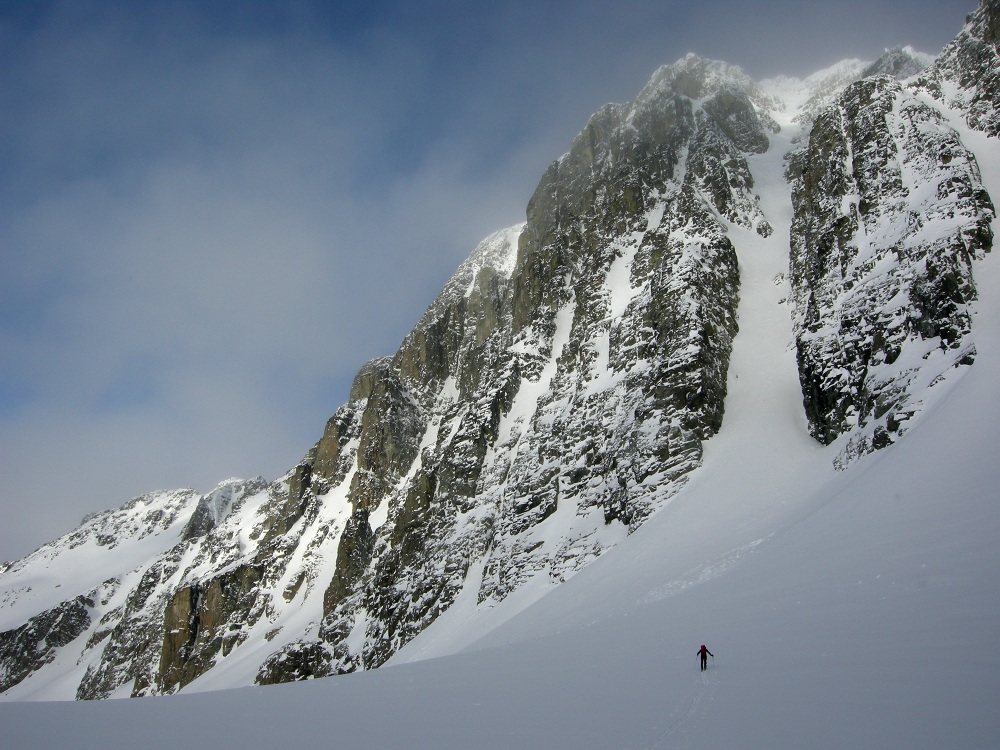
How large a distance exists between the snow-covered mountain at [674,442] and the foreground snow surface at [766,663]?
0.12m

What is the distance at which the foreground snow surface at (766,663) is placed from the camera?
7375 millimetres

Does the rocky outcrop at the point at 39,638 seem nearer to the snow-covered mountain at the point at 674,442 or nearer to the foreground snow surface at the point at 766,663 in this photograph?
the snow-covered mountain at the point at 674,442

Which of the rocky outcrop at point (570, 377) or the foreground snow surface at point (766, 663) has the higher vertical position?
the rocky outcrop at point (570, 377)

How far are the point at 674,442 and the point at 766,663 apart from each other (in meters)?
26.9

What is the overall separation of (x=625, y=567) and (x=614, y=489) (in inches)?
360

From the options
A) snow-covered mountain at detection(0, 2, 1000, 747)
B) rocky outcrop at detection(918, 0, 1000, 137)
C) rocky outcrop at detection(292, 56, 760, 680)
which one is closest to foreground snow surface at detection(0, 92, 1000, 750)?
snow-covered mountain at detection(0, 2, 1000, 747)

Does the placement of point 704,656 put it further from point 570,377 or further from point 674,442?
point 570,377

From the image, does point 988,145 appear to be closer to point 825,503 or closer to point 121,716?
point 825,503

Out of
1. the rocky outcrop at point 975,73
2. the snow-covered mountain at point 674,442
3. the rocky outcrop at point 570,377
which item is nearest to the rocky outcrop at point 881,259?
the snow-covered mountain at point 674,442

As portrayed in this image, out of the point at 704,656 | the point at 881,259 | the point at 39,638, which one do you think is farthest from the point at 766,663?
the point at 39,638

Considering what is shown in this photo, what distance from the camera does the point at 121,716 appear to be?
396 inches

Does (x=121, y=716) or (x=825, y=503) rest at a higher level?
(x=121, y=716)

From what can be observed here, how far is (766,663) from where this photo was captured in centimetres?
1005

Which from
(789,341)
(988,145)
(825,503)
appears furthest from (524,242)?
(825,503)
